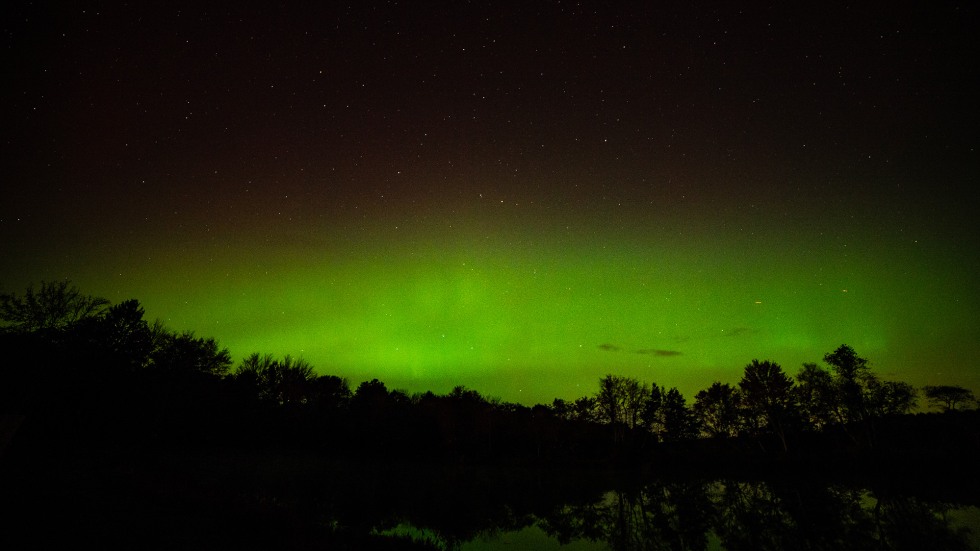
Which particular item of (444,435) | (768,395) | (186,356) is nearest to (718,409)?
(768,395)

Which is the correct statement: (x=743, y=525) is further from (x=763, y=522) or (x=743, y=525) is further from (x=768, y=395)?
(x=768, y=395)

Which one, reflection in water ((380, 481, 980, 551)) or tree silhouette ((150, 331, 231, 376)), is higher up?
tree silhouette ((150, 331, 231, 376))

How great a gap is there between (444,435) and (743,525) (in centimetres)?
5928

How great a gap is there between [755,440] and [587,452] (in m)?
24.9

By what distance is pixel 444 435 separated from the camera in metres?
72.4

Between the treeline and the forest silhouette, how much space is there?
8.3 inches

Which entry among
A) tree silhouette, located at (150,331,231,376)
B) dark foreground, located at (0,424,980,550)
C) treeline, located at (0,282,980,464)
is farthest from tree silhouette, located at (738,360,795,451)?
tree silhouette, located at (150,331,231,376)

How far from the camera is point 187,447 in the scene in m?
47.6

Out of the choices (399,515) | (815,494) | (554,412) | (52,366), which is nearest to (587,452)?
(554,412)

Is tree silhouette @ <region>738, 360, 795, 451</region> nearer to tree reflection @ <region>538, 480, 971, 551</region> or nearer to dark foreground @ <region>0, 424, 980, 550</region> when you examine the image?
dark foreground @ <region>0, 424, 980, 550</region>

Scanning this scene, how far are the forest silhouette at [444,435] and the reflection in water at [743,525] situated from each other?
0.97 ft

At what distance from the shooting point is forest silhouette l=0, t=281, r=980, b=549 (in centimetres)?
2033

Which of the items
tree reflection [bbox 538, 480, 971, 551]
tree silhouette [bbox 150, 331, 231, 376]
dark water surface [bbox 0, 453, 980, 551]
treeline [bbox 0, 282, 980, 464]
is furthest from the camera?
tree silhouette [bbox 150, 331, 231, 376]

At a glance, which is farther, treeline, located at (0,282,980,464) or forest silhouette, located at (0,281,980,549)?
treeline, located at (0,282,980,464)
